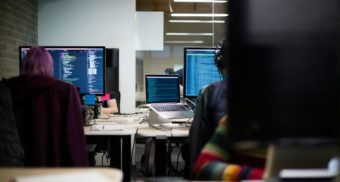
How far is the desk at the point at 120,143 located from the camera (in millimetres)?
2525

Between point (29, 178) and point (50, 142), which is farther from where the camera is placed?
point (50, 142)

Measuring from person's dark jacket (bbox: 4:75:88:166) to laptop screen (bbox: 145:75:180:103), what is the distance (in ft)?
3.70

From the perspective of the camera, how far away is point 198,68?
10.1 ft

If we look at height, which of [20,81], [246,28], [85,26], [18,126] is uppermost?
[85,26]

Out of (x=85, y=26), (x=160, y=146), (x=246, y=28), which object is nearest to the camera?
(x=246, y=28)

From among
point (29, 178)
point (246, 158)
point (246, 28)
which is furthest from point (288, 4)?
point (29, 178)

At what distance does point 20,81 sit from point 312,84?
1.68 meters

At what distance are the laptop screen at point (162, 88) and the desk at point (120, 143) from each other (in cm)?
41

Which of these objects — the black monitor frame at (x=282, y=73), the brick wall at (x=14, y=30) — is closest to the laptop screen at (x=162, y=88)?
the brick wall at (x=14, y=30)

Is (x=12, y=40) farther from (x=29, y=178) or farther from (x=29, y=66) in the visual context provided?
(x=29, y=178)

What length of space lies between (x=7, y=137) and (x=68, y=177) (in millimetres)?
773

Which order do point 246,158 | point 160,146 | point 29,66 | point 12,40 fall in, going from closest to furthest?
point 246,158
point 29,66
point 160,146
point 12,40

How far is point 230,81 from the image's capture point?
2.49 ft

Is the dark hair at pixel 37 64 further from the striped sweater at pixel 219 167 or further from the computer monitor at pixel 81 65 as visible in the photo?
the striped sweater at pixel 219 167
